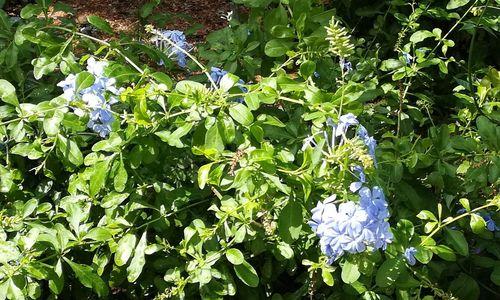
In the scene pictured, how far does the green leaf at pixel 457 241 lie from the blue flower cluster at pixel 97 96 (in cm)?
104

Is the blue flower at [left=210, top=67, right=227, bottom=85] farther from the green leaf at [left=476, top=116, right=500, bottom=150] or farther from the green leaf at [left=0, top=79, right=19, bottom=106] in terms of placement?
the green leaf at [left=476, top=116, right=500, bottom=150]

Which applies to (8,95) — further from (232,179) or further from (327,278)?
(327,278)

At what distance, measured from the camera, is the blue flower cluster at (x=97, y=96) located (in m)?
2.11

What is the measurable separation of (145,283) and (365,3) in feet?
7.95

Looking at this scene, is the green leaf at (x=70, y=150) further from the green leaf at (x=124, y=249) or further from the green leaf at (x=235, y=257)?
the green leaf at (x=235, y=257)

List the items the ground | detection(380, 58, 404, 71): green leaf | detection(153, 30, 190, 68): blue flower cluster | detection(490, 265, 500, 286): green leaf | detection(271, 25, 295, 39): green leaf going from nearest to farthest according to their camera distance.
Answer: detection(490, 265, 500, 286): green leaf < detection(271, 25, 295, 39): green leaf < detection(153, 30, 190, 68): blue flower cluster < detection(380, 58, 404, 71): green leaf < the ground

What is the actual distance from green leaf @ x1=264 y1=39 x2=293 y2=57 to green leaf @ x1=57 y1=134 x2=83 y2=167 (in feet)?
2.24

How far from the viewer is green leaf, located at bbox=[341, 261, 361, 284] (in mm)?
1925

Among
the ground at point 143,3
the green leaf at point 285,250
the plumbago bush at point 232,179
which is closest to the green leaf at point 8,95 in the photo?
the plumbago bush at point 232,179

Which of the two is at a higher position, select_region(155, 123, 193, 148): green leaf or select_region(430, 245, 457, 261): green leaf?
select_region(155, 123, 193, 148): green leaf

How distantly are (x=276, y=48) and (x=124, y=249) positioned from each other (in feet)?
2.67

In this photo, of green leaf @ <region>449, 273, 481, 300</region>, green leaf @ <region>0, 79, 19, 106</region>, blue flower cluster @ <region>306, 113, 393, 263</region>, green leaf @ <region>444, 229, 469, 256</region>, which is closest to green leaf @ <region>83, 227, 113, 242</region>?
green leaf @ <region>0, 79, 19, 106</region>

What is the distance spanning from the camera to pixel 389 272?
2.01 meters

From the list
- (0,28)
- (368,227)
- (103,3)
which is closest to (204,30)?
(103,3)
